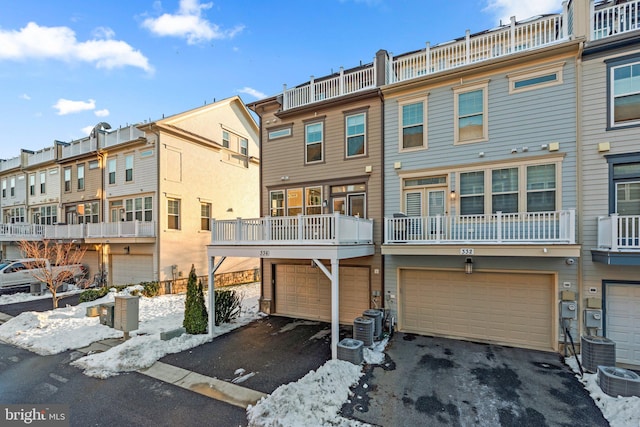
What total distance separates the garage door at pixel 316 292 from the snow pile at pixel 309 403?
4.04 m

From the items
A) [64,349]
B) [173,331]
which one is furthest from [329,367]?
[64,349]

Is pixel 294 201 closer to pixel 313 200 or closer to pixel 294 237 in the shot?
pixel 313 200

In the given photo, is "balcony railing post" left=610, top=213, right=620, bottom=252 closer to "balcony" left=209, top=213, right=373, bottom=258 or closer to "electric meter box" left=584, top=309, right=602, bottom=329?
"electric meter box" left=584, top=309, right=602, bottom=329

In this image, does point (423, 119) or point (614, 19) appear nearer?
point (614, 19)

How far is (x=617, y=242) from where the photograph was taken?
20.9 ft

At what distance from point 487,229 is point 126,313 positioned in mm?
10376

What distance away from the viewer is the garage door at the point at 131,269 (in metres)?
15.2

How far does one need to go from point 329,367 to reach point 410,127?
744 cm

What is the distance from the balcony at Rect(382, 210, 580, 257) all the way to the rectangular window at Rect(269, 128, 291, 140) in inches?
218

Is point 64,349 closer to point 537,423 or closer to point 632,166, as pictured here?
point 537,423

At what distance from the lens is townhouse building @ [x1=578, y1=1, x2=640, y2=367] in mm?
6836

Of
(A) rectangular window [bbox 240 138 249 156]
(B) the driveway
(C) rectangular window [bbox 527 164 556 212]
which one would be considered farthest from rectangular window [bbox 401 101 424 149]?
(A) rectangular window [bbox 240 138 249 156]

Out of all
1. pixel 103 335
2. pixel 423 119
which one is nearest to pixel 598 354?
pixel 423 119

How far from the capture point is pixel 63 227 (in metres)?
17.3
